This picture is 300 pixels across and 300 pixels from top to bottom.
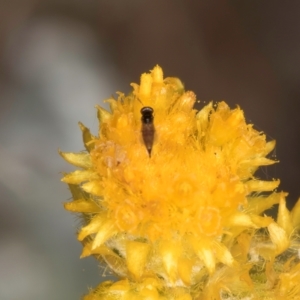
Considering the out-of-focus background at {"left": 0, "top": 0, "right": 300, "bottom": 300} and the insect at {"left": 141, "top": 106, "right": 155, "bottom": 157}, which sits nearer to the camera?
the insect at {"left": 141, "top": 106, "right": 155, "bottom": 157}

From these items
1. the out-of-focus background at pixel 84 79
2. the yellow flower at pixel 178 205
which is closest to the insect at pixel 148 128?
the yellow flower at pixel 178 205

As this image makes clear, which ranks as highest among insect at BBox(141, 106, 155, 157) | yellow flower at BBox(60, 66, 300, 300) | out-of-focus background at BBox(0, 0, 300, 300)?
out-of-focus background at BBox(0, 0, 300, 300)

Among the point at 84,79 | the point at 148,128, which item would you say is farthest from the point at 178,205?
the point at 84,79

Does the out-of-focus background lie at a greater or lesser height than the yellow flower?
greater

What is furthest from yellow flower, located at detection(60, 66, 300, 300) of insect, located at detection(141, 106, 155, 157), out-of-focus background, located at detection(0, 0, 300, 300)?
out-of-focus background, located at detection(0, 0, 300, 300)

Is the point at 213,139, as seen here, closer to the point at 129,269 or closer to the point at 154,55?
the point at 129,269

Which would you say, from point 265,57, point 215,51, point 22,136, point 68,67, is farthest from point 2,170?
point 265,57

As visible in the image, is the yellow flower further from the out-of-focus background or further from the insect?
the out-of-focus background

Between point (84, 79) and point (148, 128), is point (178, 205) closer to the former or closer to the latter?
point (148, 128)
